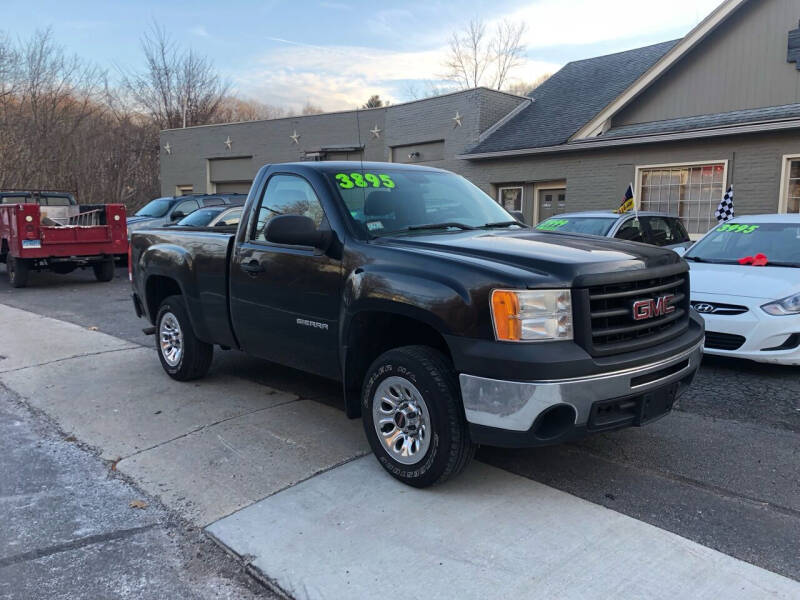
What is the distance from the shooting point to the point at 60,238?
12.9 meters

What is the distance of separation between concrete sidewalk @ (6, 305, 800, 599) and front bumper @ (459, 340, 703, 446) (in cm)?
48

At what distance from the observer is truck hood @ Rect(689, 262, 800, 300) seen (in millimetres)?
5836

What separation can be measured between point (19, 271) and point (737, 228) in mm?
13106

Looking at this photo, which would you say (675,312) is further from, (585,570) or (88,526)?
(88,526)

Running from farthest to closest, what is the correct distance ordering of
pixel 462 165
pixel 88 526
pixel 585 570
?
1. pixel 462 165
2. pixel 88 526
3. pixel 585 570

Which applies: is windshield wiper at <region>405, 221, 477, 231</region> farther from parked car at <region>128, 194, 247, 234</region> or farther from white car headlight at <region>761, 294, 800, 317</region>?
parked car at <region>128, 194, 247, 234</region>

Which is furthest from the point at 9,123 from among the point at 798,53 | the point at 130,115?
the point at 798,53

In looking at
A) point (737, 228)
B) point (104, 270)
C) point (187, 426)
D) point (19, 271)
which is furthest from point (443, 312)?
point (104, 270)

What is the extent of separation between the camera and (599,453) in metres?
4.12

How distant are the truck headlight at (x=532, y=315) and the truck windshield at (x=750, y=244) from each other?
4.62 metres

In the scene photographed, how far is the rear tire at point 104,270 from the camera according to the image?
13938 millimetres

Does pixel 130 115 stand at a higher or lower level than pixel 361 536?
higher

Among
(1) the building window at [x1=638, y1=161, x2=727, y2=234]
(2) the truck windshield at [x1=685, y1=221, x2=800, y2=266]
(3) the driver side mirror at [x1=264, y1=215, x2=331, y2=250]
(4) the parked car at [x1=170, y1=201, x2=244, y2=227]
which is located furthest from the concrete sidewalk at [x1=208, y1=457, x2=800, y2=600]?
(1) the building window at [x1=638, y1=161, x2=727, y2=234]

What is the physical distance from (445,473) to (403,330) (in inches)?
36.3
